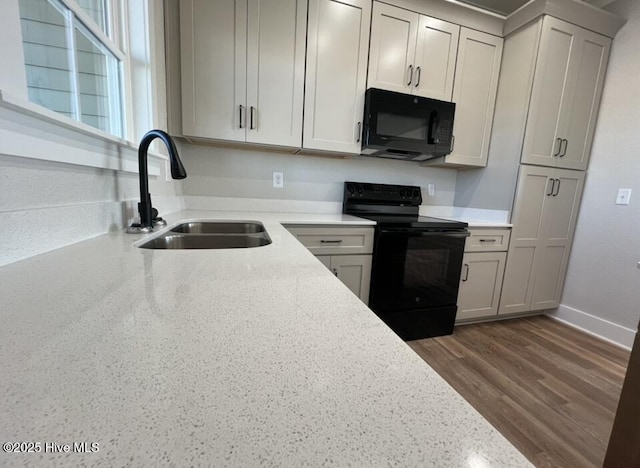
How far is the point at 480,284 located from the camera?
7.31 feet

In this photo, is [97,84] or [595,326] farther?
[595,326]

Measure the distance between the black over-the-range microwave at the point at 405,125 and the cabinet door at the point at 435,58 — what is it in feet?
0.36

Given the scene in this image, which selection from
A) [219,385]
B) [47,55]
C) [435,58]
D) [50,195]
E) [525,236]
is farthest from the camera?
[525,236]

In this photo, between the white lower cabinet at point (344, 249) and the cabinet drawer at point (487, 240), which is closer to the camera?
the white lower cabinet at point (344, 249)

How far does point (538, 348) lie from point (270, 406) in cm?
253

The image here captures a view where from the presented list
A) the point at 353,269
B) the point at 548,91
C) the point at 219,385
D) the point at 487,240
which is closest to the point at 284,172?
the point at 353,269

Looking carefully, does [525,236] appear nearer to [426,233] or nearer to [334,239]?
[426,233]

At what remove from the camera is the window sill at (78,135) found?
22.4 inches

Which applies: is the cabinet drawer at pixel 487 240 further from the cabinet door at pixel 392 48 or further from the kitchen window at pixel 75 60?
the kitchen window at pixel 75 60

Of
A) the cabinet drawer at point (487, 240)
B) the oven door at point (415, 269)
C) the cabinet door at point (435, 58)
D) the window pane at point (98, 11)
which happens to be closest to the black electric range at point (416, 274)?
the oven door at point (415, 269)

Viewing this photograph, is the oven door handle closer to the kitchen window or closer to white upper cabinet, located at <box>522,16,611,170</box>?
white upper cabinet, located at <box>522,16,611,170</box>

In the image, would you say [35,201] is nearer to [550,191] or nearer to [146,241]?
[146,241]

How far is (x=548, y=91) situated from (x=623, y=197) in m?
1.02

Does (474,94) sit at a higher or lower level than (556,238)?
higher
